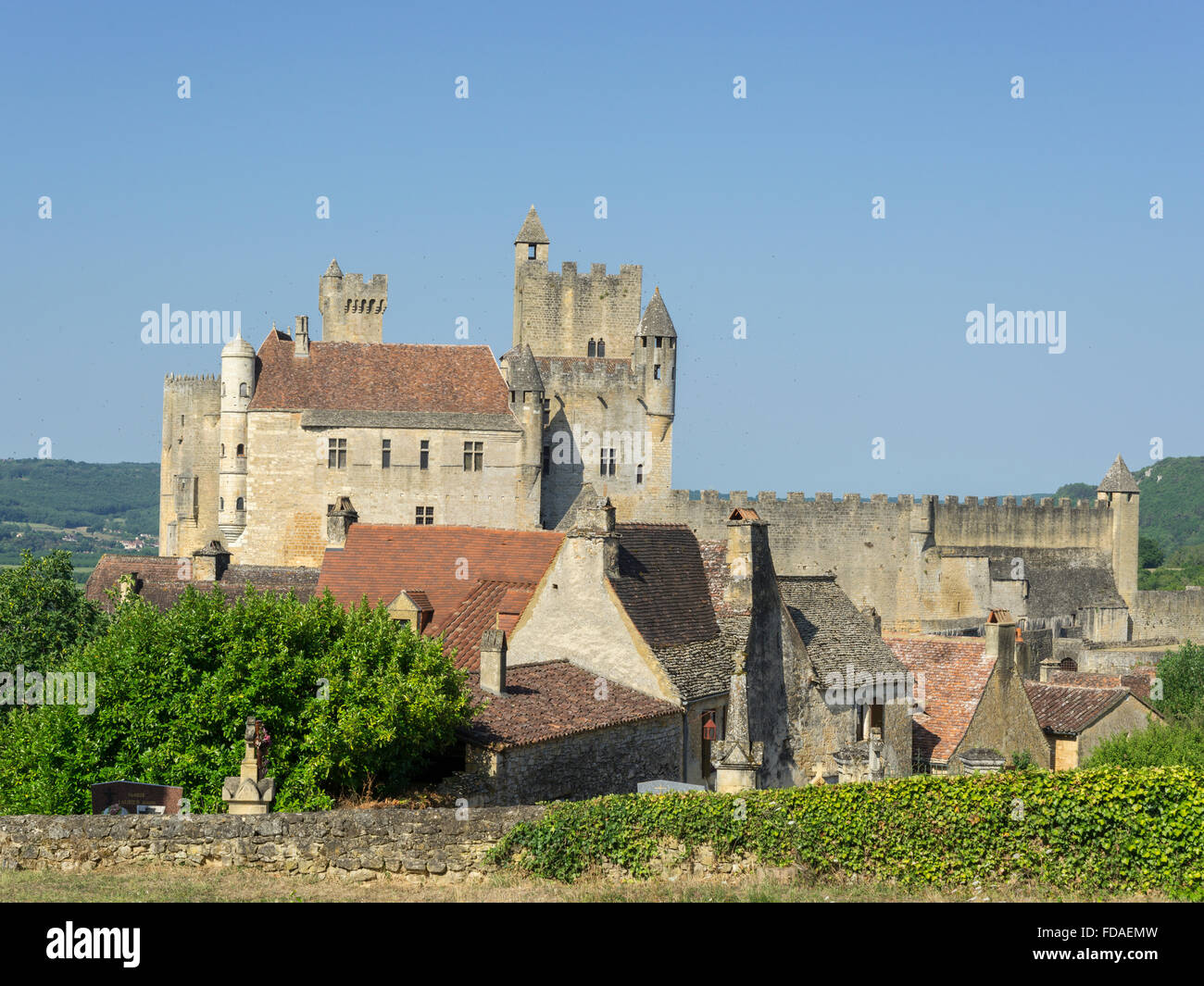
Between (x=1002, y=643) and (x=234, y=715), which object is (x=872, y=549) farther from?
(x=234, y=715)

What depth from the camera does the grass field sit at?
12.6 meters

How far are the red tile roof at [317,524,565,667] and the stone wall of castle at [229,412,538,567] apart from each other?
66.8 ft

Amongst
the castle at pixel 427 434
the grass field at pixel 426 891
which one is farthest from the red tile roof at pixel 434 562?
the castle at pixel 427 434

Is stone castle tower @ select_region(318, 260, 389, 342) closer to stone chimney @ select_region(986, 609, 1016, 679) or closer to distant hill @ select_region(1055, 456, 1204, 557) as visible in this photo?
stone chimney @ select_region(986, 609, 1016, 679)

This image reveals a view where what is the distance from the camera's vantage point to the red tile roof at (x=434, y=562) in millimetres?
30688

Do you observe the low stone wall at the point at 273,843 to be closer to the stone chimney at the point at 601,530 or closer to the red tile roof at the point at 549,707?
the red tile roof at the point at 549,707

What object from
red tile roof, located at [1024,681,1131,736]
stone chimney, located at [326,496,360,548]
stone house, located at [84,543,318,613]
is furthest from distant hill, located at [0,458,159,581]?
red tile roof, located at [1024,681,1131,736]

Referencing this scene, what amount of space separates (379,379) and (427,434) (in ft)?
10.9

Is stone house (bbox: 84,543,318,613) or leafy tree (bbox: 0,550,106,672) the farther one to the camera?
stone house (bbox: 84,543,318,613)

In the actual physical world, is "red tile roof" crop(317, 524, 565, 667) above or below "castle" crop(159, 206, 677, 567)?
below
